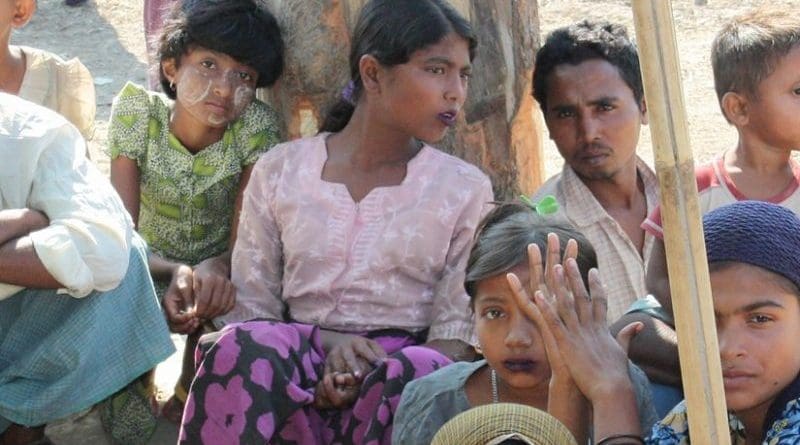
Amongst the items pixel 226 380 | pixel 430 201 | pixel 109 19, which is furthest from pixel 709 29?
pixel 226 380

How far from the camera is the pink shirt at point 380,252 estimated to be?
11.2ft

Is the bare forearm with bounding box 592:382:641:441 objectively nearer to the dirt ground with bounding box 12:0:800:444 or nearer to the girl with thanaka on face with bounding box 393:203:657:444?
the girl with thanaka on face with bounding box 393:203:657:444

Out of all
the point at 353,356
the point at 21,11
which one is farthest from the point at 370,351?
the point at 21,11

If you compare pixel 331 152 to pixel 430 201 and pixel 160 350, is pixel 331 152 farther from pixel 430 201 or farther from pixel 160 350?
pixel 160 350

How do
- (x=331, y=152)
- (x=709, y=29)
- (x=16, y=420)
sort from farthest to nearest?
1. (x=709, y=29)
2. (x=331, y=152)
3. (x=16, y=420)

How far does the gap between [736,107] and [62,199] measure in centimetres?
187

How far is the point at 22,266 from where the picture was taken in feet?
10.7

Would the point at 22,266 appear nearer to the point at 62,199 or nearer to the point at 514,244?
the point at 62,199

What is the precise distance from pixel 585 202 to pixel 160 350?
124 centimetres

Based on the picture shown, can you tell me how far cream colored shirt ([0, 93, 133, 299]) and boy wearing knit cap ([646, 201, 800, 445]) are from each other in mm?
1506

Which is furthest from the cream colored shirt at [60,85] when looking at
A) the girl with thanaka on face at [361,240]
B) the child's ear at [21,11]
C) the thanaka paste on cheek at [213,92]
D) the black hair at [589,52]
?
the black hair at [589,52]

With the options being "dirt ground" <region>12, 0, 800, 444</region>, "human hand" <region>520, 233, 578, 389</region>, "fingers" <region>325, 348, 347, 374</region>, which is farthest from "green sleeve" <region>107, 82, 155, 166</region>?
"dirt ground" <region>12, 0, 800, 444</region>

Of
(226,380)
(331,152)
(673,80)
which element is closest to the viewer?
(673,80)

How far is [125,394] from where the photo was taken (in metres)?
3.74
